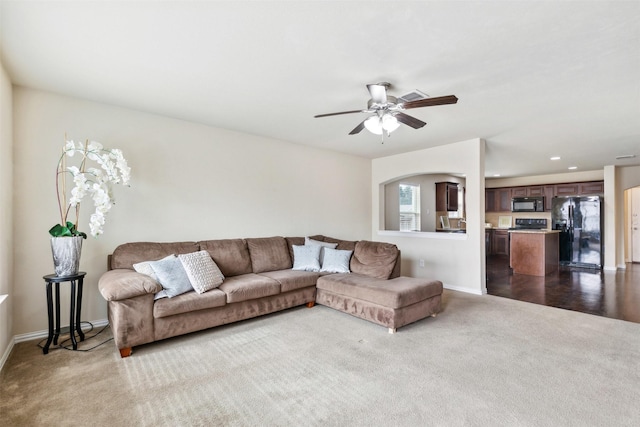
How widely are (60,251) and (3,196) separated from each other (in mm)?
634

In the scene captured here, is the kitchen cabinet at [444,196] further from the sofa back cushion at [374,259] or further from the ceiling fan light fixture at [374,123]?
the ceiling fan light fixture at [374,123]

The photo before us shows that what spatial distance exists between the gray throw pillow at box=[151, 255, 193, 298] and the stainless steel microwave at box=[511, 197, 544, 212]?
911 centimetres

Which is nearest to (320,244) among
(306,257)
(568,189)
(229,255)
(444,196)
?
(306,257)

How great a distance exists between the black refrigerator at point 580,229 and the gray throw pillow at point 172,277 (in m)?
8.53

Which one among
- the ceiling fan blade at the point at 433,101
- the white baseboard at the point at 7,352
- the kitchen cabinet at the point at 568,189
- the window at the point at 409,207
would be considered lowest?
the white baseboard at the point at 7,352

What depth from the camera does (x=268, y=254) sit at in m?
4.25

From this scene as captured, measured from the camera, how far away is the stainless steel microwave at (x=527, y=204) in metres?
8.38

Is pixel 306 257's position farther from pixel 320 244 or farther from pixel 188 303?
pixel 188 303

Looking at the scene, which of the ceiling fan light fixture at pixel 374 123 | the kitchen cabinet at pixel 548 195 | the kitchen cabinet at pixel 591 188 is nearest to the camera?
the ceiling fan light fixture at pixel 374 123

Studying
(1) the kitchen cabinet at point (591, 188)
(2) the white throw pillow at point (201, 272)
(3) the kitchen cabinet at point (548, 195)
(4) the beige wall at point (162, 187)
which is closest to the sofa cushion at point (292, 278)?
(2) the white throw pillow at point (201, 272)

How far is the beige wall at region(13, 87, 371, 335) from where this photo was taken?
9.75 ft

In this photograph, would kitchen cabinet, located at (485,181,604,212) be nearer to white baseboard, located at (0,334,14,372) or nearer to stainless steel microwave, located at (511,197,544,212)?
stainless steel microwave, located at (511,197,544,212)

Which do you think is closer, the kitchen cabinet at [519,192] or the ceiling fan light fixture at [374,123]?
the ceiling fan light fixture at [374,123]

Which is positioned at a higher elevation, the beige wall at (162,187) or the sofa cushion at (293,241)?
the beige wall at (162,187)
